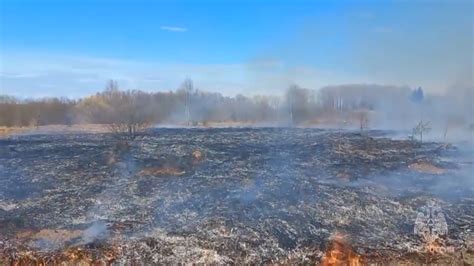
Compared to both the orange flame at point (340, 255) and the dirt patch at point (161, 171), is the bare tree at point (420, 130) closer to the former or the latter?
the dirt patch at point (161, 171)

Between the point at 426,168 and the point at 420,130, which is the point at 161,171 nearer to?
the point at 426,168

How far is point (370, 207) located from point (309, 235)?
3573 mm

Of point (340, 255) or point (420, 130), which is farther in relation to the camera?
point (420, 130)

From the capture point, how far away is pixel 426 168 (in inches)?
901

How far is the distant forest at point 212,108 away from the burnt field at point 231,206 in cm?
2586

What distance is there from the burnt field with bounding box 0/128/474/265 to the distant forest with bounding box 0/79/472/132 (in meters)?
25.9

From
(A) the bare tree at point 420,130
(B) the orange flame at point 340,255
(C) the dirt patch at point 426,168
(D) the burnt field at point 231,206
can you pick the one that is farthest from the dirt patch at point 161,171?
(A) the bare tree at point 420,130

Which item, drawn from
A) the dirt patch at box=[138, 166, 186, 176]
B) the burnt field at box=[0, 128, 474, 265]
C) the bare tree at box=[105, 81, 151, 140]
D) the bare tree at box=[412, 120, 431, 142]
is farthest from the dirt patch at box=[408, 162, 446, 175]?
the bare tree at box=[105, 81, 151, 140]

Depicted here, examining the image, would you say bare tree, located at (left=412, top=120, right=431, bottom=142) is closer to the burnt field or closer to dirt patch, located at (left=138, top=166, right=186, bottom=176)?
the burnt field

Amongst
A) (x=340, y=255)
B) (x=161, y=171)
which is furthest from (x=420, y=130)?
(x=340, y=255)

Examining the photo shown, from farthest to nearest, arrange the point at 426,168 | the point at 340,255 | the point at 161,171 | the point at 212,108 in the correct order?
1. the point at 212,108
2. the point at 426,168
3. the point at 161,171
4. the point at 340,255

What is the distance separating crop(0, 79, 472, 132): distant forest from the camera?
5448 cm

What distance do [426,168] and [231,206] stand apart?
11.9 meters

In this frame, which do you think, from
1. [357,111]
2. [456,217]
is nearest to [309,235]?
[456,217]
